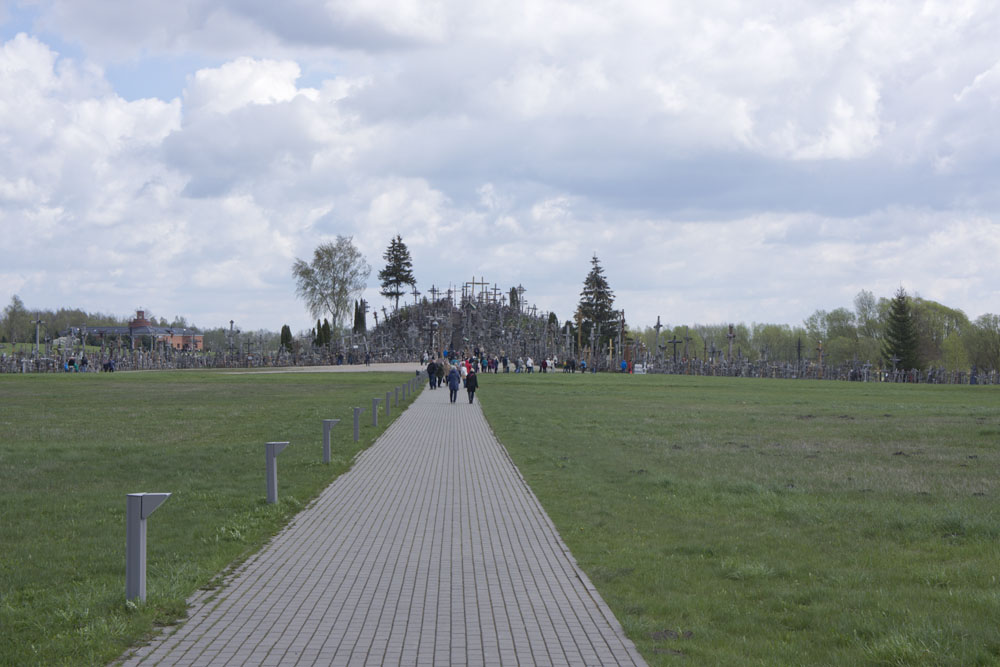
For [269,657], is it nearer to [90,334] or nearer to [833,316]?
[833,316]

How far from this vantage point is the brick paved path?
5.84 meters

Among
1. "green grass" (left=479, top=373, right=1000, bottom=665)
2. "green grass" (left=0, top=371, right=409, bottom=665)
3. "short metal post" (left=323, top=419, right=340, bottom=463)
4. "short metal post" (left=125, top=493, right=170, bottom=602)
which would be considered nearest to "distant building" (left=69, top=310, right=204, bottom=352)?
"green grass" (left=0, top=371, right=409, bottom=665)

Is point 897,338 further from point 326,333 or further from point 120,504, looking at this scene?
point 120,504

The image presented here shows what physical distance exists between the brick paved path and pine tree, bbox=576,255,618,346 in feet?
312

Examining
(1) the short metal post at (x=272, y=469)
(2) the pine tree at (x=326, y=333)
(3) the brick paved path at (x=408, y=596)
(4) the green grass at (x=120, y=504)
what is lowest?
(3) the brick paved path at (x=408, y=596)

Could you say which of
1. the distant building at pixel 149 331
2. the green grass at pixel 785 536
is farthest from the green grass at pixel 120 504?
the distant building at pixel 149 331

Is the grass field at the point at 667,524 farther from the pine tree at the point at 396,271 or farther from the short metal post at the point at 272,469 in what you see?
the pine tree at the point at 396,271

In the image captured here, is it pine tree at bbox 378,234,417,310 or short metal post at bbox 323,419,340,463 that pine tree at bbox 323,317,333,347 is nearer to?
pine tree at bbox 378,234,417,310

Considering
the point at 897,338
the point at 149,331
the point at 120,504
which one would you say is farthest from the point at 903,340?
the point at 149,331

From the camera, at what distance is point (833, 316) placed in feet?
381

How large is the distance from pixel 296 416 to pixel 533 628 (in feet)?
67.2

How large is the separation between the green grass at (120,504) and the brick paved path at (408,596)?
418mm

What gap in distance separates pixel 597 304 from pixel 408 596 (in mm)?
101688

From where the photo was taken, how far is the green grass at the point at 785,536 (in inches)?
241
